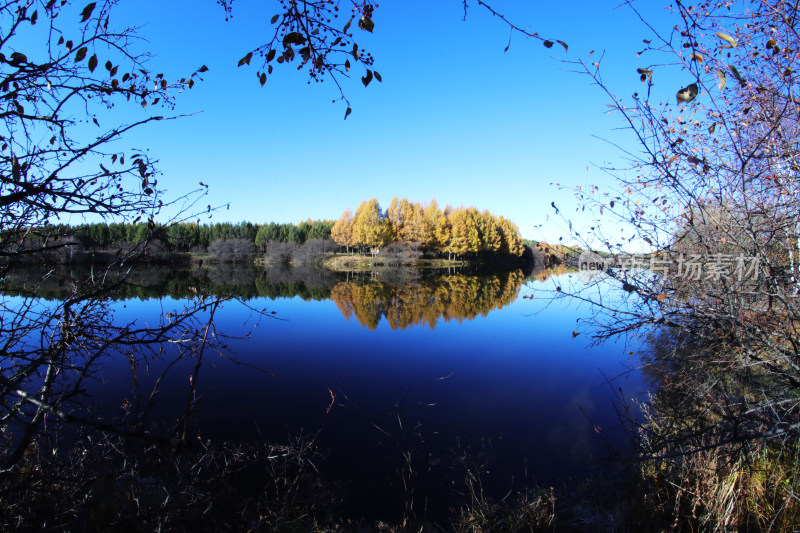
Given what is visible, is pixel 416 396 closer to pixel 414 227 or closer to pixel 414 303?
pixel 414 303

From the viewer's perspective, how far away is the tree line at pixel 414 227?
5159 cm

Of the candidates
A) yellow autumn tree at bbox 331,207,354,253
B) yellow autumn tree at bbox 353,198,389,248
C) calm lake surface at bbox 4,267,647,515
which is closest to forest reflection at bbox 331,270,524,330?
calm lake surface at bbox 4,267,647,515

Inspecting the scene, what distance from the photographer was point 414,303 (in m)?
20.8

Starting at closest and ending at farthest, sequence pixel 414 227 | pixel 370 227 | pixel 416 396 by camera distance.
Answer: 1. pixel 416 396
2. pixel 370 227
3. pixel 414 227

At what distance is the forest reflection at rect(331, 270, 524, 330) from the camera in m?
17.1

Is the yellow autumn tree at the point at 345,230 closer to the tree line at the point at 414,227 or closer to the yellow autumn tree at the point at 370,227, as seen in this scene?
the tree line at the point at 414,227

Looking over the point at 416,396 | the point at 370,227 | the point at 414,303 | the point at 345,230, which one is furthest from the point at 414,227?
the point at 416,396

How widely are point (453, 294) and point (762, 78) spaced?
2126 centimetres

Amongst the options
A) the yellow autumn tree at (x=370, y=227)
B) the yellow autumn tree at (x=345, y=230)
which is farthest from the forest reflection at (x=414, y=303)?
the yellow autumn tree at (x=345, y=230)

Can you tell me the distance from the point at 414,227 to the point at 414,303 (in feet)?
109

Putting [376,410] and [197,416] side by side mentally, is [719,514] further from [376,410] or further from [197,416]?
[197,416]

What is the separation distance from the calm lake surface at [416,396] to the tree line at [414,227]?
117 feet

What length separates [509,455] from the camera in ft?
21.2

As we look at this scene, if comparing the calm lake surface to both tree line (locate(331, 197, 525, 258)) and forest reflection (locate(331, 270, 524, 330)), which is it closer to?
forest reflection (locate(331, 270, 524, 330))
